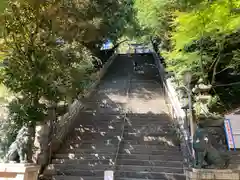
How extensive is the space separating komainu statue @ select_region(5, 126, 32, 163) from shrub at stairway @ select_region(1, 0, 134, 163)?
28 centimetres

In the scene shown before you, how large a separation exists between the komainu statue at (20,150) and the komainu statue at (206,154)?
4286 mm

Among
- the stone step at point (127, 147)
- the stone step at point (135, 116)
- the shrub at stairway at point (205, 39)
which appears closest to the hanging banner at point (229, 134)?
the shrub at stairway at point (205, 39)

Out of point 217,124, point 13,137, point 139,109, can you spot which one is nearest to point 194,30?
point 217,124

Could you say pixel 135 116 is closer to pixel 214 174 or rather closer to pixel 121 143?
pixel 121 143

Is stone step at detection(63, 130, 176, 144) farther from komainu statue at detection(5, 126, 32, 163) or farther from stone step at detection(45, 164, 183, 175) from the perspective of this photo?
komainu statue at detection(5, 126, 32, 163)

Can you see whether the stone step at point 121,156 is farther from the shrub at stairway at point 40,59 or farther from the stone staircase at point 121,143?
the shrub at stairway at point 40,59

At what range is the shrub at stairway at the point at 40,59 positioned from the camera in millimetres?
7802

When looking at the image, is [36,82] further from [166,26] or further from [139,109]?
[166,26]

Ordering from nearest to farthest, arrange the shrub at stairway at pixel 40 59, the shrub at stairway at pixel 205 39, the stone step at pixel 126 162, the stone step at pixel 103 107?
the shrub at stairway at pixel 40 59 < the shrub at stairway at pixel 205 39 < the stone step at pixel 126 162 < the stone step at pixel 103 107

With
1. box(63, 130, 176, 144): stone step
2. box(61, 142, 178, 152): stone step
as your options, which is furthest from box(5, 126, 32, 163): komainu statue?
box(63, 130, 176, 144): stone step

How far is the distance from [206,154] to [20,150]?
184 inches

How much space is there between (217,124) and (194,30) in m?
3.65

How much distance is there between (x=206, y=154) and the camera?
6652mm

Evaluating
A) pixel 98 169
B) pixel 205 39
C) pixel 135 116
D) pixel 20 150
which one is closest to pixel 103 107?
pixel 135 116
